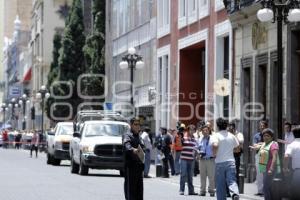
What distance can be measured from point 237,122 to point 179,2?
473 inches

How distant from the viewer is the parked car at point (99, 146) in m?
32.0

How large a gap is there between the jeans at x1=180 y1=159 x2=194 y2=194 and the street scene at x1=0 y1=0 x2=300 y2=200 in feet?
0.10

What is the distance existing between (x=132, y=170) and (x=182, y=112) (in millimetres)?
27528

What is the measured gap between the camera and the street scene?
18141mm

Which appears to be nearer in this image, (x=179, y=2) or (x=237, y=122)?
(x=237, y=122)

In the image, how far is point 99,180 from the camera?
3005 cm

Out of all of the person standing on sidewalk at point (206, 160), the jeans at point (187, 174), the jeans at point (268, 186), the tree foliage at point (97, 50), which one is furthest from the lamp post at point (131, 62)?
the tree foliage at point (97, 50)

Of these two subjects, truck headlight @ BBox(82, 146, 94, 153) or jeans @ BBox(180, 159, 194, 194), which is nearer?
jeans @ BBox(180, 159, 194, 194)

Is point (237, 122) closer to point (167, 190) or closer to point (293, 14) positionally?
point (167, 190)

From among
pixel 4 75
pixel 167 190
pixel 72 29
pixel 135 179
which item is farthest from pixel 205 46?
pixel 4 75

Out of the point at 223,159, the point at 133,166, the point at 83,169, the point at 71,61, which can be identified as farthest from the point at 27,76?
the point at 133,166

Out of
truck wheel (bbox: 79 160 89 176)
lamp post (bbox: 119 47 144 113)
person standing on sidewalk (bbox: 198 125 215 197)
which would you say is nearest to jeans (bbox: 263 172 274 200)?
person standing on sidewalk (bbox: 198 125 215 197)

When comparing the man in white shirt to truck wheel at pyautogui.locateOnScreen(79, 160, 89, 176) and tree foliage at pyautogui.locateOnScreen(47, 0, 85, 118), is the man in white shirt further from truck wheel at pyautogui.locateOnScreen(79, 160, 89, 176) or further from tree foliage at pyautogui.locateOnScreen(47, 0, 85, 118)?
tree foliage at pyautogui.locateOnScreen(47, 0, 85, 118)

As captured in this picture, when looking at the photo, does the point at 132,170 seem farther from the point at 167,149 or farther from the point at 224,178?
the point at 167,149
